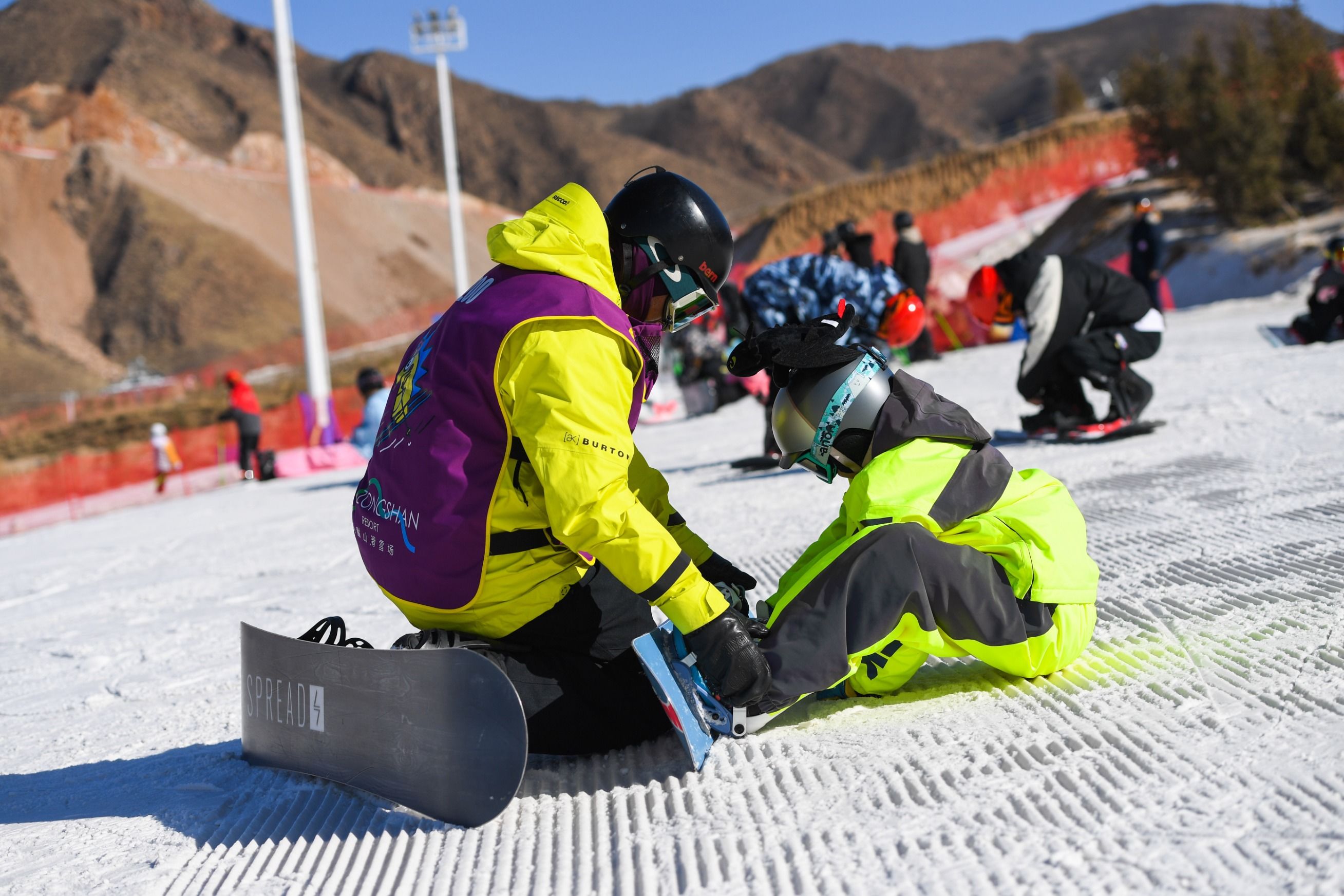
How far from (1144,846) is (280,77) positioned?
17.2 metres

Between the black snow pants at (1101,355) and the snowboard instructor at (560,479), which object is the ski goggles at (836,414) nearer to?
the snowboard instructor at (560,479)

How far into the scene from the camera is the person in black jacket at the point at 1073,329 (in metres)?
6.67

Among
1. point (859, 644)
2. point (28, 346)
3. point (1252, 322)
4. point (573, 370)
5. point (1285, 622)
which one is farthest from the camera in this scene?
point (28, 346)

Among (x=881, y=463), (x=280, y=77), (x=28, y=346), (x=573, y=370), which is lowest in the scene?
(x=28, y=346)

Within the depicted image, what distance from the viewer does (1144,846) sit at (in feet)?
5.84

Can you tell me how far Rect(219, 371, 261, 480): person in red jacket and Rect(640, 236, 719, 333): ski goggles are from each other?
39.1 ft

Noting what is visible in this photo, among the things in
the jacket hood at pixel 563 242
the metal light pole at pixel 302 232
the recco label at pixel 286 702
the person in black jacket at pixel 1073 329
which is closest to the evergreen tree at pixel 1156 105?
the metal light pole at pixel 302 232

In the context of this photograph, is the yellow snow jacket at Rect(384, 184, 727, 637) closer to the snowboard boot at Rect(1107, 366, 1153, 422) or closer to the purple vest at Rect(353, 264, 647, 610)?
the purple vest at Rect(353, 264, 647, 610)

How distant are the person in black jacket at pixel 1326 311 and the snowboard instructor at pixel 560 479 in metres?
9.00

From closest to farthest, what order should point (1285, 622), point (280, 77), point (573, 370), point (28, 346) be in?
1. point (573, 370)
2. point (1285, 622)
3. point (280, 77)
4. point (28, 346)

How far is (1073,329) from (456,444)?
544 centimetres

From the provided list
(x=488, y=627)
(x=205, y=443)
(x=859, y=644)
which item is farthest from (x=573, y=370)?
(x=205, y=443)

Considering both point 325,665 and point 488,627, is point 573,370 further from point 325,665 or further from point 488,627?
point 325,665

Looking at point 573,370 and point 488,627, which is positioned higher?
point 573,370
